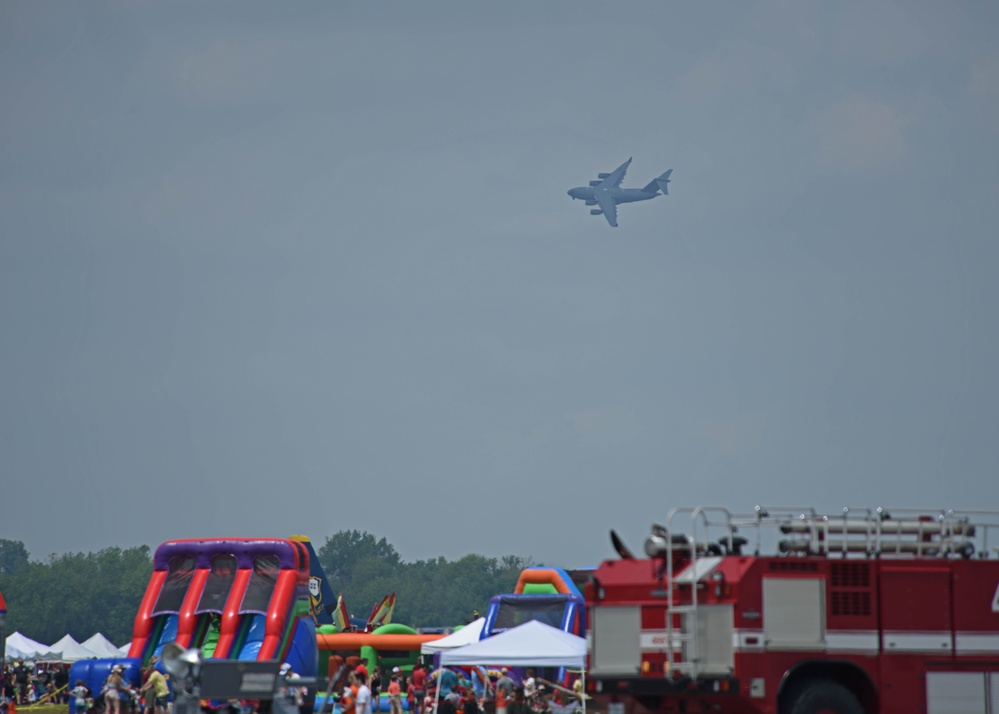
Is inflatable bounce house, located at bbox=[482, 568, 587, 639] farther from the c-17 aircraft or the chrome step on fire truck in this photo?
the c-17 aircraft

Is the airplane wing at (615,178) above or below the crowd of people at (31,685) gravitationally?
above

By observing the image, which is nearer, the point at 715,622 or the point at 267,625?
the point at 715,622

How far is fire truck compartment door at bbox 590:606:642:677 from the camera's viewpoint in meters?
17.0

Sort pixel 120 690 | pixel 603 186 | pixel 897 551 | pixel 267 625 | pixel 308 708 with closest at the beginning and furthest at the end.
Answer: pixel 897 551 < pixel 308 708 < pixel 120 690 < pixel 267 625 < pixel 603 186

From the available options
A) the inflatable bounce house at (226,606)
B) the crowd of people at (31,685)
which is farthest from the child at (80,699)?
the crowd of people at (31,685)

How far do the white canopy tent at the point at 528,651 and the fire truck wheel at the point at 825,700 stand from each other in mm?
8697

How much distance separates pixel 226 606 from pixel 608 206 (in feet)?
295

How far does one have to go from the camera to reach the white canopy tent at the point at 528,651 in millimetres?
24875

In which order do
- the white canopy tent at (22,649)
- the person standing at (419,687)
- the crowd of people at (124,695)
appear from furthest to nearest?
the white canopy tent at (22,649)
the person standing at (419,687)
the crowd of people at (124,695)

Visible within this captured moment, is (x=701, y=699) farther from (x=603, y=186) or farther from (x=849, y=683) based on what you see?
(x=603, y=186)

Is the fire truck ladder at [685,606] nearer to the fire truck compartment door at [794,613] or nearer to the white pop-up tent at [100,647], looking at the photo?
the fire truck compartment door at [794,613]

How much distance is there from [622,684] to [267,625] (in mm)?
15203

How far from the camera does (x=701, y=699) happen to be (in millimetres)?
16516

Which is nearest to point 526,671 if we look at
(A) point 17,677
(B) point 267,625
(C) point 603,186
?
(B) point 267,625
